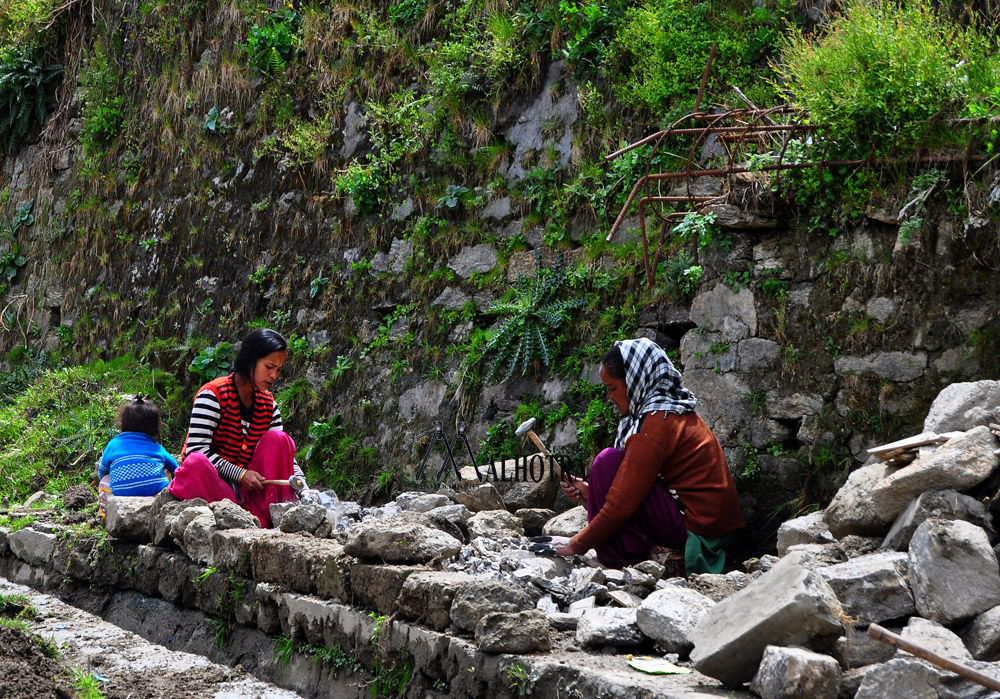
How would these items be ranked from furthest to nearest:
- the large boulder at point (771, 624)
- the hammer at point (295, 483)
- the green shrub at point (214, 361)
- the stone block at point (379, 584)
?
the green shrub at point (214, 361) < the hammer at point (295, 483) < the stone block at point (379, 584) < the large boulder at point (771, 624)

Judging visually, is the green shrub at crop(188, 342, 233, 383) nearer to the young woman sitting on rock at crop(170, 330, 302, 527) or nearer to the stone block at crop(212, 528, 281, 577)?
the young woman sitting on rock at crop(170, 330, 302, 527)

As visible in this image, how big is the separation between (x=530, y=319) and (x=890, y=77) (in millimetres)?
2734

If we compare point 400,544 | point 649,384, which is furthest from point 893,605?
point 649,384

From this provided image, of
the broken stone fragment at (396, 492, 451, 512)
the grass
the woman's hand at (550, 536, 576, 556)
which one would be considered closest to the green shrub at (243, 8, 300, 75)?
the grass

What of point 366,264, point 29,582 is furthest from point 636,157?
point 29,582

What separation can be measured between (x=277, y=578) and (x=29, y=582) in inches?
98.7

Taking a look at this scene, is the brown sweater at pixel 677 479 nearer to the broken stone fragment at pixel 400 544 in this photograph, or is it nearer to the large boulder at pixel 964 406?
the broken stone fragment at pixel 400 544

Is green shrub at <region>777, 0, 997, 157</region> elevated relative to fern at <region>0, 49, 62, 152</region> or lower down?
lower down

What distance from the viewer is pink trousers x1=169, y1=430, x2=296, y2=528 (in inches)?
207

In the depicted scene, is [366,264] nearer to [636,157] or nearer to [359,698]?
[636,157]

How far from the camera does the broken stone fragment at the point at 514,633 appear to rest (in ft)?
9.77

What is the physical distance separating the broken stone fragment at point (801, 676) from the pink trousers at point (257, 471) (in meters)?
3.60

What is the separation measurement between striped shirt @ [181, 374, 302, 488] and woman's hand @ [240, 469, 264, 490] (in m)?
0.03

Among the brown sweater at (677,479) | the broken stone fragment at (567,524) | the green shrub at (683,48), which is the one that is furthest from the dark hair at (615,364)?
the green shrub at (683,48)
